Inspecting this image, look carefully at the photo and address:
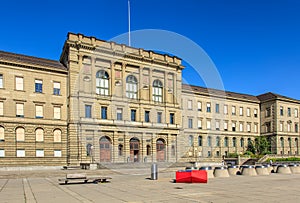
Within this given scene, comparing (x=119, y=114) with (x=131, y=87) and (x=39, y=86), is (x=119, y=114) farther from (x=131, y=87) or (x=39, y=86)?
(x=39, y=86)

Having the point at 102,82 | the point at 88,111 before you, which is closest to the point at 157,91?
the point at 102,82

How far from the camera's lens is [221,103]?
220ft

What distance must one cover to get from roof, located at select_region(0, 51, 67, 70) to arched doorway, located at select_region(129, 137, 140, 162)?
15.5m

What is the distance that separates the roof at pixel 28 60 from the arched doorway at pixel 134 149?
15.5 m

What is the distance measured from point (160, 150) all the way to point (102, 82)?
A: 15240 mm

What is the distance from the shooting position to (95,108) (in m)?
44.6

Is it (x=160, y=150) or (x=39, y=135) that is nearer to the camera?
(x=39, y=135)

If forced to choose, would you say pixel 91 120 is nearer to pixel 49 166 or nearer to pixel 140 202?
pixel 49 166

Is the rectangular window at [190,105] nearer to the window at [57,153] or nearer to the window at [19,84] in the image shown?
the window at [57,153]

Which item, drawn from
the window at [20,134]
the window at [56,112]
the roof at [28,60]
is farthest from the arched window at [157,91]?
the window at [20,134]

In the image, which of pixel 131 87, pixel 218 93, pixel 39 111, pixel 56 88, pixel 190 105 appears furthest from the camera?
pixel 218 93

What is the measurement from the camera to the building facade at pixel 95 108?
4000cm

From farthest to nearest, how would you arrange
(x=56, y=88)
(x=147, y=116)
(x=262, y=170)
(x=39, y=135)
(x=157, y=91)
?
(x=157, y=91) < (x=147, y=116) < (x=56, y=88) < (x=39, y=135) < (x=262, y=170)

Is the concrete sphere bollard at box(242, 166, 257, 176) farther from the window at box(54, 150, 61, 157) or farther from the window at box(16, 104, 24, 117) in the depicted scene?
the window at box(16, 104, 24, 117)
